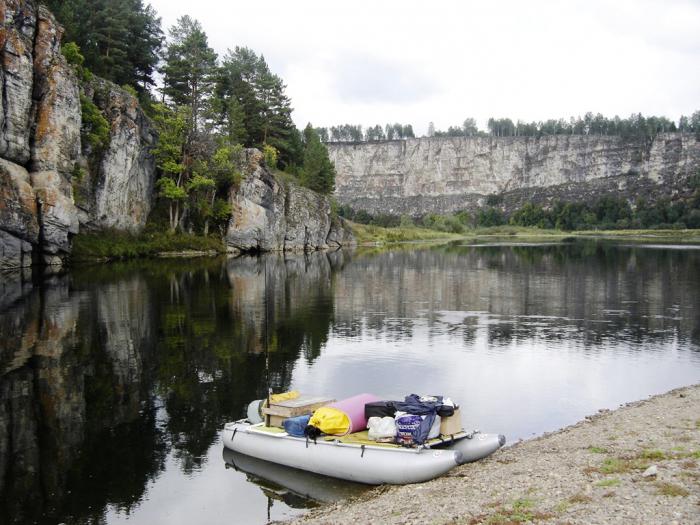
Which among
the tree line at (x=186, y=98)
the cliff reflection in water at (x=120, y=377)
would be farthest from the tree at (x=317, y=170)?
the cliff reflection in water at (x=120, y=377)

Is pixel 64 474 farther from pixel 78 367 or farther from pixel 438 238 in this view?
pixel 438 238

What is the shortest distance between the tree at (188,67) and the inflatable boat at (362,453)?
241ft

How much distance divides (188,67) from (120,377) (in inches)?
2786

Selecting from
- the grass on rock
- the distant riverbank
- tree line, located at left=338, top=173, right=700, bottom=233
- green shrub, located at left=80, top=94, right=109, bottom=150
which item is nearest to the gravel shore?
green shrub, located at left=80, top=94, right=109, bottom=150

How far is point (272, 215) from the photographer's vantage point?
294 ft

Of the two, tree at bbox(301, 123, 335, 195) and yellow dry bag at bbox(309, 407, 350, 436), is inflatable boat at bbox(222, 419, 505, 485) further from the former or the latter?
tree at bbox(301, 123, 335, 195)

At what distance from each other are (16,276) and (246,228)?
137 feet

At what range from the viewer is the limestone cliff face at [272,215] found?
85.4 meters

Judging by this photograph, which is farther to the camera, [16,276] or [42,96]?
[42,96]

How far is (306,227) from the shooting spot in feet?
326

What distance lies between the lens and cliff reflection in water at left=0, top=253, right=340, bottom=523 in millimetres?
12477

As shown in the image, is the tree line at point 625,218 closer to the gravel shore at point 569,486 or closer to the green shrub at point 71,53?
the green shrub at point 71,53

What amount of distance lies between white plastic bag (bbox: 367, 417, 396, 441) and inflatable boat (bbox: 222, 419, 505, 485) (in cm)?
17

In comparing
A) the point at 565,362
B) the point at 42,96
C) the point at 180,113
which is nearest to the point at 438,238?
the point at 180,113
